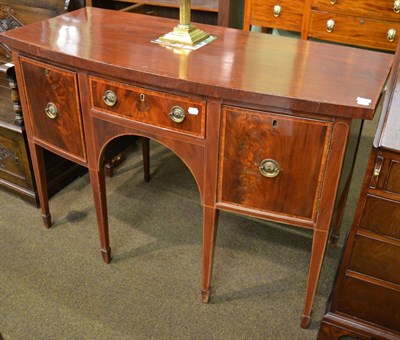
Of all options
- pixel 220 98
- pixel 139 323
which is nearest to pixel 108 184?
pixel 139 323

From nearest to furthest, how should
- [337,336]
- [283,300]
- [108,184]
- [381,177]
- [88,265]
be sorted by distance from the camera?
[381,177] → [337,336] → [283,300] → [88,265] → [108,184]

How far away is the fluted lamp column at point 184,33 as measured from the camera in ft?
4.84

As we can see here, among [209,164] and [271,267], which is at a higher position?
[209,164]

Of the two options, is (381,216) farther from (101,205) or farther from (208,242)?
(101,205)

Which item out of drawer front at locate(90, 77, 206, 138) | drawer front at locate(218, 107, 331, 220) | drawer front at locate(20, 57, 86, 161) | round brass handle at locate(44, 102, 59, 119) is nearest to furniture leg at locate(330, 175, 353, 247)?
drawer front at locate(218, 107, 331, 220)

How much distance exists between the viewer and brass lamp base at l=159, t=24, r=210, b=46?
1.49 metres

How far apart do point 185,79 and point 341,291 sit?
785 mm

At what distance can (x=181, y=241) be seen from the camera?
1924 millimetres

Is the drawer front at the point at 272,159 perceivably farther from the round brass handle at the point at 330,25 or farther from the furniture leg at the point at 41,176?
the round brass handle at the point at 330,25

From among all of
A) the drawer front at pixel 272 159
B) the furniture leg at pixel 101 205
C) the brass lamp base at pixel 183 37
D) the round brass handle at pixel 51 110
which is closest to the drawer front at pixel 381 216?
the drawer front at pixel 272 159

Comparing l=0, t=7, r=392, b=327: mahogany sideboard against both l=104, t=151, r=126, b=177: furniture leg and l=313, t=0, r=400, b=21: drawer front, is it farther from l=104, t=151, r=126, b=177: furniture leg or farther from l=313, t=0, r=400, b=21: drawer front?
l=313, t=0, r=400, b=21: drawer front

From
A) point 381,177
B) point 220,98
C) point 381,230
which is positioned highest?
point 220,98

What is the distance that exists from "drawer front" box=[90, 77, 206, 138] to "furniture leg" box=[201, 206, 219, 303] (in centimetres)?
27

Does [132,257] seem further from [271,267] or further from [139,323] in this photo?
[271,267]
